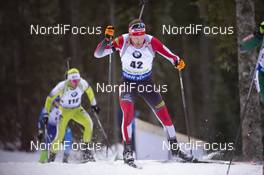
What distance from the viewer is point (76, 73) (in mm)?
10664

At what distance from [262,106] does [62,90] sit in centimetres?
385

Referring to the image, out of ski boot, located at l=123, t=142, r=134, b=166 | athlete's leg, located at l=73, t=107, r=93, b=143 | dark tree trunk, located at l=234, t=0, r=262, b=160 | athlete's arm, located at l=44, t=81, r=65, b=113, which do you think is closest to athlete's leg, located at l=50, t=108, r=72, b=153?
athlete's leg, located at l=73, t=107, r=93, b=143

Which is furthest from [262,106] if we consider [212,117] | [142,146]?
[212,117]

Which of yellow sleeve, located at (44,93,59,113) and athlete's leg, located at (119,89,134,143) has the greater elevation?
yellow sleeve, located at (44,93,59,113)

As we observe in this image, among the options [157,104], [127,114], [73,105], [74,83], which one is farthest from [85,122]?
[157,104]

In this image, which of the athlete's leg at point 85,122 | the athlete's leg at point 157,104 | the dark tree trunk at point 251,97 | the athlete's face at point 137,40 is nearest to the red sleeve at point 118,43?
the athlete's face at point 137,40

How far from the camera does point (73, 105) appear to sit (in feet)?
35.5

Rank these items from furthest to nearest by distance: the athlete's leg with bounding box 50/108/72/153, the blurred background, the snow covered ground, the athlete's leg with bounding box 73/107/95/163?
the blurred background, the athlete's leg with bounding box 50/108/72/153, the athlete's leg with bounding box 73/107/95/163, the snow covered ground

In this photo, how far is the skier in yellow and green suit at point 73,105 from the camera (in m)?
10.5

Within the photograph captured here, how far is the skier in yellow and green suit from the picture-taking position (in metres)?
A: 10.5

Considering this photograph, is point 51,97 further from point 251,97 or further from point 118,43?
point 251,97

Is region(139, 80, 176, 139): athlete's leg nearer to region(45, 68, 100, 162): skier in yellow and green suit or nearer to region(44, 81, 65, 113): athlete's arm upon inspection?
region(45, 68, 100, 162): skier in yellow and green suit

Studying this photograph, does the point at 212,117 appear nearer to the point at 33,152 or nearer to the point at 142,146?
the point at 142,146

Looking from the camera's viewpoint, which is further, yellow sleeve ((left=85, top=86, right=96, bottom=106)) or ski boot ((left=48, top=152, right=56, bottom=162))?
yellow sleeve ((left=85, top=86, right=96, bottom=106))
